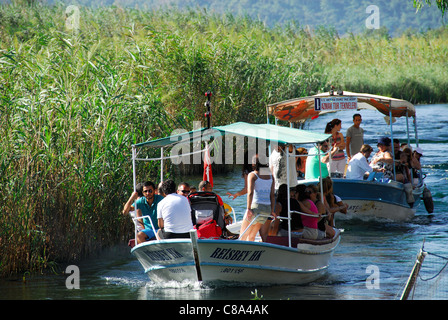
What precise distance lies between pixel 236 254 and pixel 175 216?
0.91m

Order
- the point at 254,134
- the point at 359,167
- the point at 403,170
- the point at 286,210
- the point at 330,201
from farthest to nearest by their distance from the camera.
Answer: the point at 403,170 < the point at 359,167 < the point at 330,201 < the point at 286,210 < the point at 254,134

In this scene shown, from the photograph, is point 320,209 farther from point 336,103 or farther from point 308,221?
point 336,103

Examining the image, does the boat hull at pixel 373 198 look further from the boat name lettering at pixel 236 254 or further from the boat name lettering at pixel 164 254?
the boat name lettering at pixel 164 254

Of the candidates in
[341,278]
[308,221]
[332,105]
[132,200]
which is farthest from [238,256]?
[332,105]

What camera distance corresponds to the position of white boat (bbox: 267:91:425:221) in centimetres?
1291

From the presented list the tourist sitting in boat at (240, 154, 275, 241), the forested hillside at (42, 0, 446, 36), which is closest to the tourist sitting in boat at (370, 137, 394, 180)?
the tourist sitting in boat at (240, 154, 275, 241)

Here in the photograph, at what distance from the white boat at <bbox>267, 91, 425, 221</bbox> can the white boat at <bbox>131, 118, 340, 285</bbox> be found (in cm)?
364

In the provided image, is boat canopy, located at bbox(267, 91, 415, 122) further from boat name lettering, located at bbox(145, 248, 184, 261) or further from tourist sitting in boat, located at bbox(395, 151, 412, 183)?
boat name lettering, located at bbox(145, 248, 184, 261)

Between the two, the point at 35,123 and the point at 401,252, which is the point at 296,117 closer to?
the point at 401,252

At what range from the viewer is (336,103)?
12.8m

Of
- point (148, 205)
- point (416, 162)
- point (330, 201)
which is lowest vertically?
point (330, 201)

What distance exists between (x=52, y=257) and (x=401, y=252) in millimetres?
5829

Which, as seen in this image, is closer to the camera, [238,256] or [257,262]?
[238,256]

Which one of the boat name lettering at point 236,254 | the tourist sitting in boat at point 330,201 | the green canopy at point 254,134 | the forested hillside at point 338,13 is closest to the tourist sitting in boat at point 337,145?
the tourist sitting in boat at point 330,201
